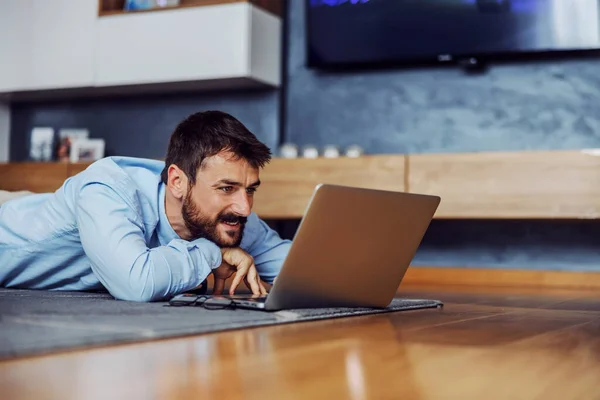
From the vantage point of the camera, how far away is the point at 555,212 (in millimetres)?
3812

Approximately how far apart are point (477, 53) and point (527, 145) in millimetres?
507

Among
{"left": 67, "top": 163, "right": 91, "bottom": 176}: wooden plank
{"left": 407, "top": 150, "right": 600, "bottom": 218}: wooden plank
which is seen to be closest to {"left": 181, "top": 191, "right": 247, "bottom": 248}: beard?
{"left": 407, "top": 150, "right": 600, "bottom": 218}: wooden plank

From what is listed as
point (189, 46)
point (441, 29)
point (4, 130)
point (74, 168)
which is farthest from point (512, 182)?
point (4, 130)

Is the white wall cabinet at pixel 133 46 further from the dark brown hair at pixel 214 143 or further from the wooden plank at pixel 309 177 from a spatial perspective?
the dark brown hair at pixel 214 143

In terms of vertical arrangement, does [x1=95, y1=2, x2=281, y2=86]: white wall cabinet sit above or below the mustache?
above

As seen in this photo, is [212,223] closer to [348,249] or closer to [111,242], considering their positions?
[111,242]

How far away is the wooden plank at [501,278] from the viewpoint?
402 centimetres

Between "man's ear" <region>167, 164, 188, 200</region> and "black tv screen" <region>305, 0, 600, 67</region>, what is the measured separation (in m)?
2.34

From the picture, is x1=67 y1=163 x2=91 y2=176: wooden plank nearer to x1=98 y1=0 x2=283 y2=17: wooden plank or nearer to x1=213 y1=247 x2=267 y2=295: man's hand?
x1=98 y1=0 x2=283 y2=17: wooden plank

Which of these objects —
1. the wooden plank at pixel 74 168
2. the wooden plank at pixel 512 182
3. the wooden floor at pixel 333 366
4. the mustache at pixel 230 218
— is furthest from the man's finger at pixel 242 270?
the wooden plank at pixel 74 168

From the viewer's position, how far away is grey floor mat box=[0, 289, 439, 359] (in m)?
1.18

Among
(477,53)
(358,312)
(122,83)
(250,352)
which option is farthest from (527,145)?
(250,352)

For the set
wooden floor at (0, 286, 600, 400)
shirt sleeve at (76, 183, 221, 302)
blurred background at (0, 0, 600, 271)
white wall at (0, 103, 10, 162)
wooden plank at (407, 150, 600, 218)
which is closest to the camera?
wooden floor at (0, 286, 600, 400)

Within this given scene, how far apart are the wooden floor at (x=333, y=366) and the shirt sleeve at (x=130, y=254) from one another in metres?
0.42
